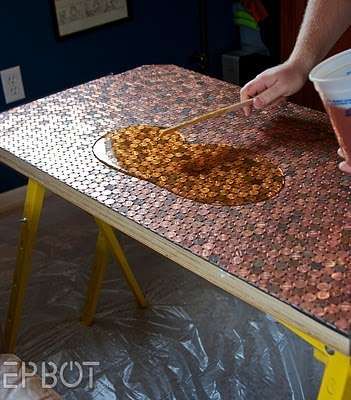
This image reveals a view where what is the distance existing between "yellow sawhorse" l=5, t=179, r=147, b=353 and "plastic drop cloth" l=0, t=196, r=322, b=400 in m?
0.07

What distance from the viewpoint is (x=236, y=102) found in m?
1.52

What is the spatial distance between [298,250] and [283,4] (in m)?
1.88

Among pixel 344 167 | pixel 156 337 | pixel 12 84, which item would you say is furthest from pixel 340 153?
pixel 12 84

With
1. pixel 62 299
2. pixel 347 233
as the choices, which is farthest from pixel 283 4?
pixel 347 233

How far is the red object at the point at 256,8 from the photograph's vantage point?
2.71 metres

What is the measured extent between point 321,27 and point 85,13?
3.76 feet

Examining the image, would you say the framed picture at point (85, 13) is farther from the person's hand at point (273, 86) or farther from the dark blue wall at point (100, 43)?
the person's hand at point (273, 86)

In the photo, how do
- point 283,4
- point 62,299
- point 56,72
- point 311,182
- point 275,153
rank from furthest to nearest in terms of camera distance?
point 283,4 → point 56,72 → point 62,299 → point 275,153 → point 311,182

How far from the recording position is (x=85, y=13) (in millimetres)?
2420

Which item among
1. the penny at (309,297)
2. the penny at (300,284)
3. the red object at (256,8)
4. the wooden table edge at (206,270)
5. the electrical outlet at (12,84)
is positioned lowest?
the electrical outlet at (12,84)

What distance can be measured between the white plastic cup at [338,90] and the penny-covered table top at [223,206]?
0.30 ft

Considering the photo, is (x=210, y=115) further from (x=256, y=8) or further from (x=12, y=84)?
(x=256, y=8)

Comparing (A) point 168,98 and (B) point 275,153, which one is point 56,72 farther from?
(B) point 275,153

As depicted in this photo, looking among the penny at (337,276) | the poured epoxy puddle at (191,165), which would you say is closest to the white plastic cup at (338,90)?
the poured epoxy puddle at (191,165)
